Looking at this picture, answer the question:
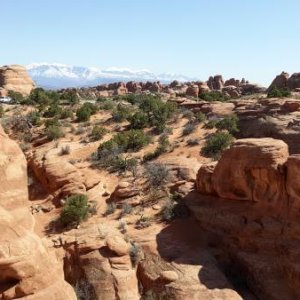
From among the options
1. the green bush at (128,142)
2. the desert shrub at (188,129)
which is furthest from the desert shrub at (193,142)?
the green bush at (128,142)

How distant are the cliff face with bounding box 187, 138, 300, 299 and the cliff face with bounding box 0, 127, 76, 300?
21.2 feet

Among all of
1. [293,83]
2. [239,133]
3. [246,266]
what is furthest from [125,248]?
[293,83]

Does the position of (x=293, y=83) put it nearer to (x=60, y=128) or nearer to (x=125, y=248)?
(x=60, y=128)

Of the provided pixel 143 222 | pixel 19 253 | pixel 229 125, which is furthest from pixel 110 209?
pixel 229 125

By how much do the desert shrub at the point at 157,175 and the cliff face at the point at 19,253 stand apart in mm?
9510

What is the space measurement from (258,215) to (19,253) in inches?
326

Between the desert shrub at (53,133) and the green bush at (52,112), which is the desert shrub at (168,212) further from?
the green bush at (52,112)

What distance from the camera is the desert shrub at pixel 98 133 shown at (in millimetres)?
24792

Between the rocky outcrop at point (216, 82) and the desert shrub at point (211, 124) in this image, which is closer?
the desert shrub at point (211, 124)

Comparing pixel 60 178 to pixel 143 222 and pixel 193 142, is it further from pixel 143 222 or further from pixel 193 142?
pixel 193 142

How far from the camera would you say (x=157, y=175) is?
1719cm

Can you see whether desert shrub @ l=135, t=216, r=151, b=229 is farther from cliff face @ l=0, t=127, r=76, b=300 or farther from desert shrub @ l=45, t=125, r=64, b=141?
desert shrub @ l=45, t=125, r=64, b=141

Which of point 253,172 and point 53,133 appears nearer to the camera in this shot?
point 253,172

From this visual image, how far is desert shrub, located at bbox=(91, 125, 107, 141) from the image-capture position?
2479 centimetres
